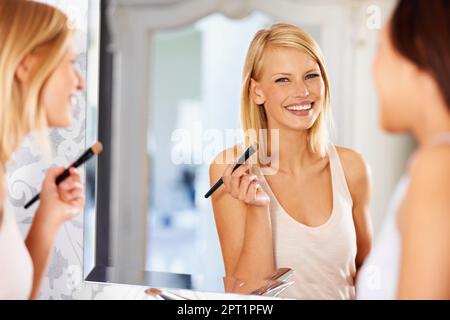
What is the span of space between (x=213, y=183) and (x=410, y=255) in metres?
0.37

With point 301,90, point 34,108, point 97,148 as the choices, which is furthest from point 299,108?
point 34,108

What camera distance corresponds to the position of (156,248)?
1009mm

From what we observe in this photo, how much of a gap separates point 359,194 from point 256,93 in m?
0.25

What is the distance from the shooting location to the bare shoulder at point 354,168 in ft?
2.98

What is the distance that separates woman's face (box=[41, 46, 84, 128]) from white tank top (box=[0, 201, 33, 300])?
190 mm

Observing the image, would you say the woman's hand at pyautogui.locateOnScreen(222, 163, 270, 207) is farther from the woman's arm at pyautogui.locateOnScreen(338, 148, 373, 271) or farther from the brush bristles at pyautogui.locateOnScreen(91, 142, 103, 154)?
the brush bristles at pyautogui.locateOnScreen(91, 142, 103, 154)

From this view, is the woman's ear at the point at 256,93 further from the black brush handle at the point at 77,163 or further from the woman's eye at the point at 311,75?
the black brush handle at the point at 77,163

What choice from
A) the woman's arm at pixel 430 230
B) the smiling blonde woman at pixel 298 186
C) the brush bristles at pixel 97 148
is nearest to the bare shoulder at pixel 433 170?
the woman's arm at pixel 430 230

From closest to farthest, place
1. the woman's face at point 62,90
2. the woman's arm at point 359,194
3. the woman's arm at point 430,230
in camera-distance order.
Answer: the woman's arm at point 430,230 → the woman's arm at point 359,194 → the woman's face at point 62,90

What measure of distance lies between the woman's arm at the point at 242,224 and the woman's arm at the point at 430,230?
0.25 m

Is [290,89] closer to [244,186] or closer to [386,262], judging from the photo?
[244,186]

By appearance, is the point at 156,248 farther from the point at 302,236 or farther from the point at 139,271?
the point at 302,236

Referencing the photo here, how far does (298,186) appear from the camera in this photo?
94 cm

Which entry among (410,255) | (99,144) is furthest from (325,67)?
(99,144)
